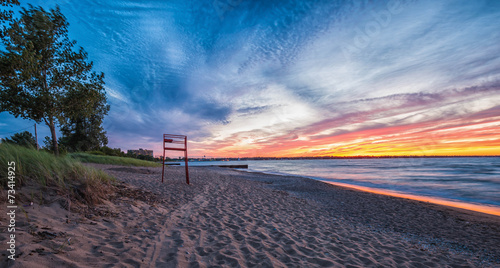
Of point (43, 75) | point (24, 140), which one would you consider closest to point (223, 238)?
point (24, 140)

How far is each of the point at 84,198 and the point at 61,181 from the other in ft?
2.31

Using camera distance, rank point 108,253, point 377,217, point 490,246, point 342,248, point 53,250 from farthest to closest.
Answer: point 377,217
point 490,246
point 342,248
point 108,253
point 53,250

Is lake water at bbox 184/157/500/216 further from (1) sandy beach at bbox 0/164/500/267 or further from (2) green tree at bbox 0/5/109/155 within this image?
(2) green tree at bbox 0/5/109/155

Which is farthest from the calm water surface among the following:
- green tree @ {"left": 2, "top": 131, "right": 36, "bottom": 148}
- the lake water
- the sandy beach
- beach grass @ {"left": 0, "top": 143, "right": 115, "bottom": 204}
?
green tree @ {"left": 2, "top": 131, "right": 36, "bottom": 148}

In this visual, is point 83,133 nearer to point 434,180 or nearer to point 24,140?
point 24,140

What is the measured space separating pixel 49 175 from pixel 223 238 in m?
4.60

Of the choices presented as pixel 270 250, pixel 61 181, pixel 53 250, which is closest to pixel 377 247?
pixel 270 250

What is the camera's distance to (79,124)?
114 ft

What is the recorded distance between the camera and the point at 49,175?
4.90 meters

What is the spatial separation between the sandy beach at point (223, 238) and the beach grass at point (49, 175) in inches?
12.9

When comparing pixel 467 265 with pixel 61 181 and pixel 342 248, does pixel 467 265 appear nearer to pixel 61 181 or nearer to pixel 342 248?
pixel 342 248

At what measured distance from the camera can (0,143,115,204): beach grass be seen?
4605 mm

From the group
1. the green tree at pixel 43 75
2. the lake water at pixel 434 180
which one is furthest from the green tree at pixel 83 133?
the lake water at pixel 434 180

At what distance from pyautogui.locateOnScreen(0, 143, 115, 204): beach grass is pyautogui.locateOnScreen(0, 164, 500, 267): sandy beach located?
33 cm
